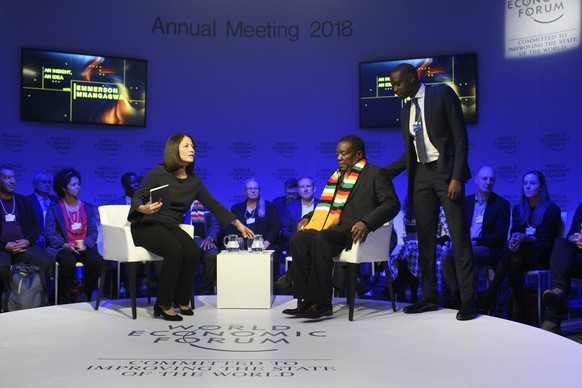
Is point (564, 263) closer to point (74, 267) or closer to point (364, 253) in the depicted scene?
point (364, 253)

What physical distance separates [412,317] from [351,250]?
2.03ft

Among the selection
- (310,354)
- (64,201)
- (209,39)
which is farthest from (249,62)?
(310,354)

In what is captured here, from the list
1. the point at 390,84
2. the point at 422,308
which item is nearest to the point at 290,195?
the point at 390,84

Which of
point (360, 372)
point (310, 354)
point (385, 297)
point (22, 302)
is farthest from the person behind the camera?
point (385, 297)

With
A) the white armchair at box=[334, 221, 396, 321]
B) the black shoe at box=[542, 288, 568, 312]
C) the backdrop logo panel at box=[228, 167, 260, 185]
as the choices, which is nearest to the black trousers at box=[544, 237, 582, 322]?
the black shoe at box=[542, 288, 568, 312]

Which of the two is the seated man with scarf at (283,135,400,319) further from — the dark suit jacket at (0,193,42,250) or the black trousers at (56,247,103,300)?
the dark suit jacket at (0,193,42,250)

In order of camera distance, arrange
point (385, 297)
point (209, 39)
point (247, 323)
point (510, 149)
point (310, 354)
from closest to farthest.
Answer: point (310, 354) < point (247, 323) < point (385, 297) < point (510, 149) < point (209, 39)

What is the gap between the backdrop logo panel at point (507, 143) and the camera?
7520 mm

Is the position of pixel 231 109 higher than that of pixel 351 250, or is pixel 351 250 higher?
pixel 231 109

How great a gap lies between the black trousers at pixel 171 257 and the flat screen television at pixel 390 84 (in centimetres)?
412

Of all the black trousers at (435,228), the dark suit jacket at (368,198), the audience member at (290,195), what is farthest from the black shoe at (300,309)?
the audience member at (290,195)

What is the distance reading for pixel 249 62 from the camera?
8273 millimetres

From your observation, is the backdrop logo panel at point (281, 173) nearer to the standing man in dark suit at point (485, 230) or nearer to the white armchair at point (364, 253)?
the standing man in dark suit at point (485, 230)

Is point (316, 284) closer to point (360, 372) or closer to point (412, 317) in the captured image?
point (412, 317)
